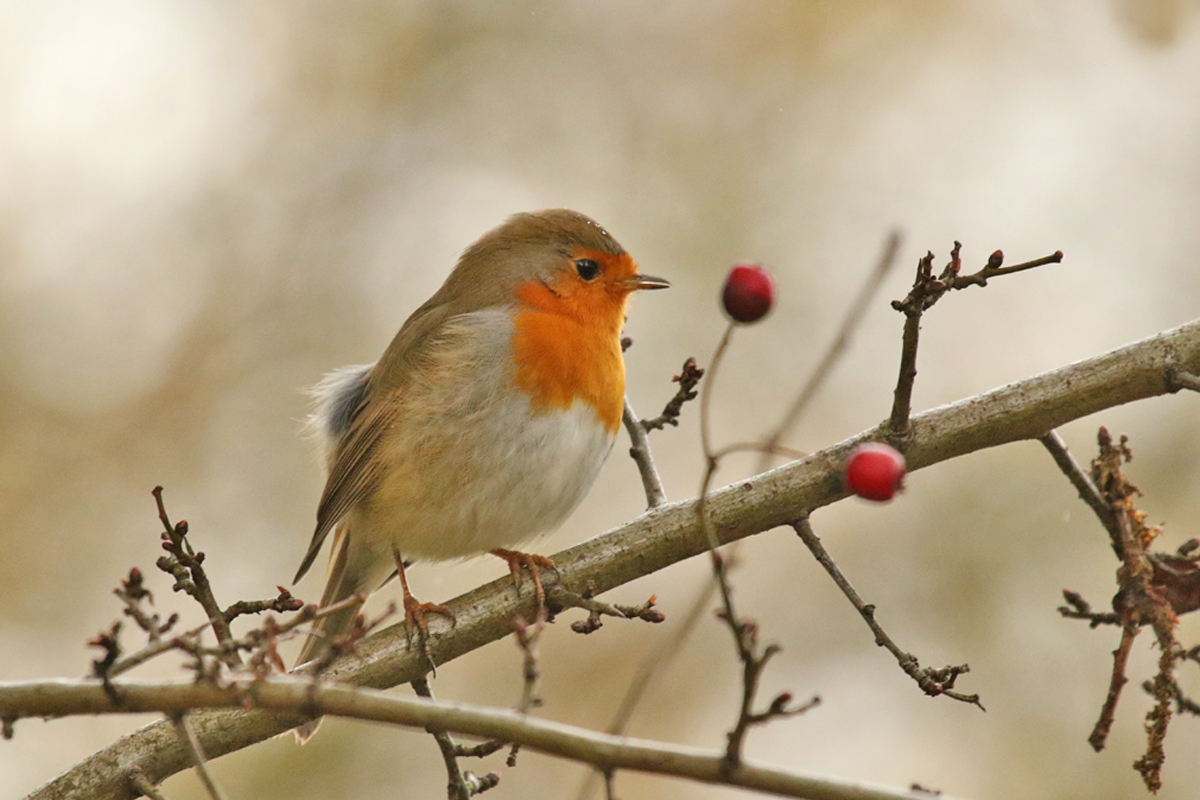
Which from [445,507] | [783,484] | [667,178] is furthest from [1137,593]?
[667,178]

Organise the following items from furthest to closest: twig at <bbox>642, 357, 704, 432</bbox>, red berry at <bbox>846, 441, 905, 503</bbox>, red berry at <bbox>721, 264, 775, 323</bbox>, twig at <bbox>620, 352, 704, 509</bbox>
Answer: twig at <bbox>642, 357, 704, 432</bbox> → twig at <bbox>620, 352, 704, 509</bbox> → red berry at <bbox>721, 264, 775, 323</bbox> → red berry at <bbox>846, 441, 905, 503</bbox>

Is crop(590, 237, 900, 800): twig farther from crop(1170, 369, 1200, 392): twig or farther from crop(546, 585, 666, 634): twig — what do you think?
crop(1170, 369, 1200, 392): twig

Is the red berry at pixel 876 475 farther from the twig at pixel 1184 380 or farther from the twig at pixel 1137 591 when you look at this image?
the twig at pixel 1184 380

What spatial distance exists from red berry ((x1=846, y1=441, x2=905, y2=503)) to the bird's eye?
2501 mm

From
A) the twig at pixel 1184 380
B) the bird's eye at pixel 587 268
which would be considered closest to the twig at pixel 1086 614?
the twig at pixel 1184 380

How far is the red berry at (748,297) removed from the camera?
2.65 m

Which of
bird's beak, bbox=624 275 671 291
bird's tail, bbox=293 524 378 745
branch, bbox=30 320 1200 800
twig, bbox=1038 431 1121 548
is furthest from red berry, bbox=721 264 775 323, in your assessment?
bird's tail, bbox=293 524 378 745

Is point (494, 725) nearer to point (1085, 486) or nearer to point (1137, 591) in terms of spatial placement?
point (1137, 591)

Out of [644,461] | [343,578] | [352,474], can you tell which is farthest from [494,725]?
[343,578]

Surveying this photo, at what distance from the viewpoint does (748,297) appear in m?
2.65

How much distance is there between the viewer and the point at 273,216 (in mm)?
9055

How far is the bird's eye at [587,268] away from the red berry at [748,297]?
2.25 m

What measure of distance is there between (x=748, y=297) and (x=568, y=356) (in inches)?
71.5

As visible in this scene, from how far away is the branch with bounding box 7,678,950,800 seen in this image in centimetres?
210
